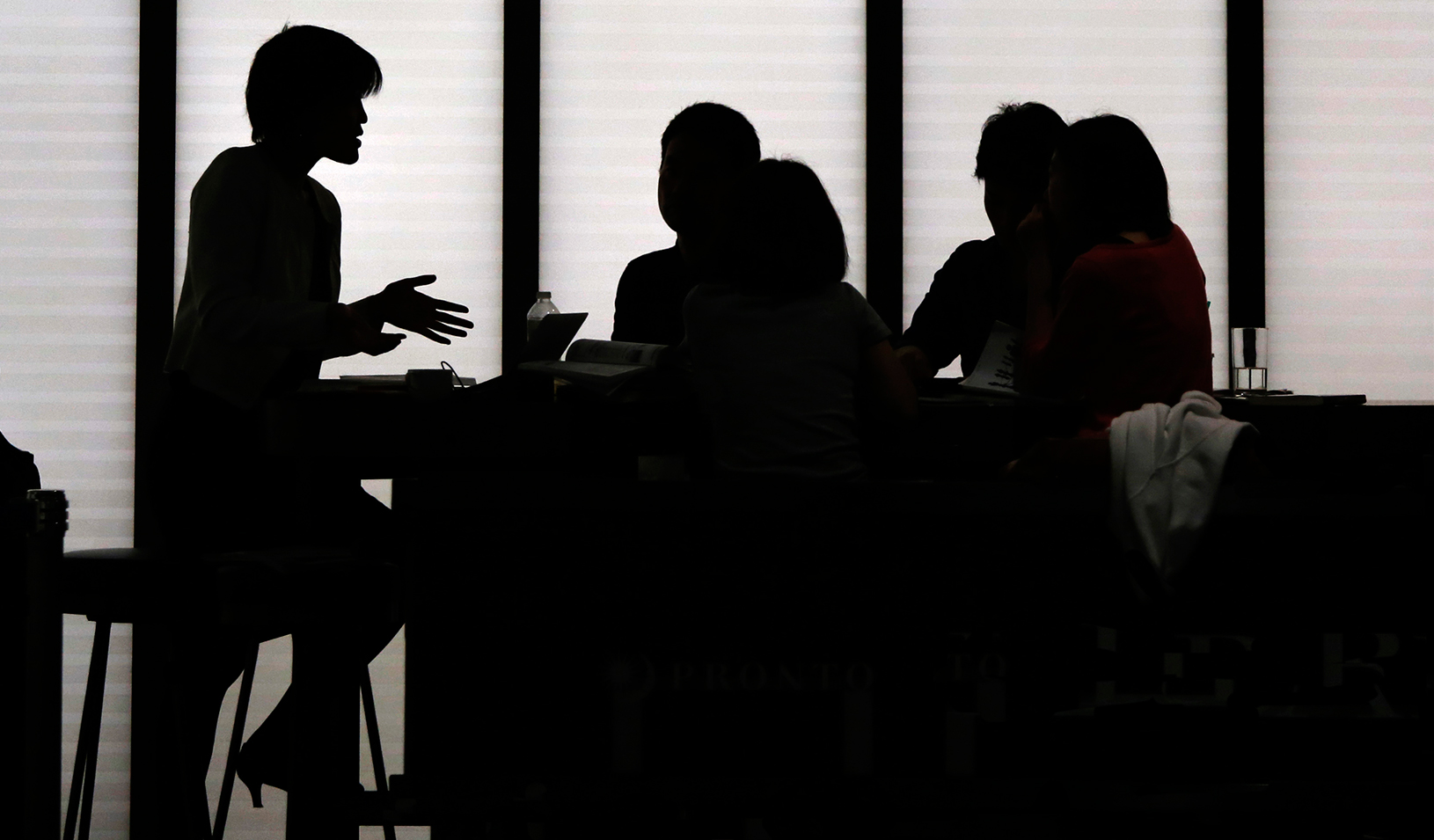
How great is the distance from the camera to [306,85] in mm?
2098

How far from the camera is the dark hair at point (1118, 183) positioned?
1822 millimetres

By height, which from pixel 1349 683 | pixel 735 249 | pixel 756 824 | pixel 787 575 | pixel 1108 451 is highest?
pixel 735 249

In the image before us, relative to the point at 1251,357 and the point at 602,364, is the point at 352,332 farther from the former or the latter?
the point at 1251,357

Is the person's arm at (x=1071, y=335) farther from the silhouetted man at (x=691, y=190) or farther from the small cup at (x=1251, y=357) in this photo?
the silhouetted man at (x=691, y=190)

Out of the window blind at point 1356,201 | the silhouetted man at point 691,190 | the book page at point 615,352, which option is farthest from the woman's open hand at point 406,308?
the window blind at point 1356,201

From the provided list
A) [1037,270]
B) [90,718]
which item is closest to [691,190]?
[1037,270]

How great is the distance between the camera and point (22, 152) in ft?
10.9

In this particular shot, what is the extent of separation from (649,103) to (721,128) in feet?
2.93

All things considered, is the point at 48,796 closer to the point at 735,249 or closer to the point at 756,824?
the point at 756,824

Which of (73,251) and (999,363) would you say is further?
(73,251)

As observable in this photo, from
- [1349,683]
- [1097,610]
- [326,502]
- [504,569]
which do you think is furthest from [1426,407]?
[326,502]

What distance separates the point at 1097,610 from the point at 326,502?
4.30 ft

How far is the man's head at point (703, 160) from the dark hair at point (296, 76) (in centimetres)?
73

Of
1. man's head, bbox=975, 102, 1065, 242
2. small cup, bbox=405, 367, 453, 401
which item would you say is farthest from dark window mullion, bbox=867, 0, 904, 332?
small cup, bbox=405, 367, 453, 401
